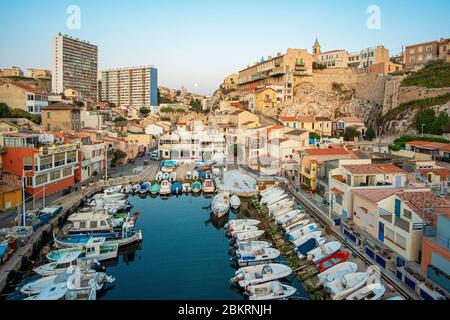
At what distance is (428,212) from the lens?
898 cm

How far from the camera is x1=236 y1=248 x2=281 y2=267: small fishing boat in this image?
1059 centimetres

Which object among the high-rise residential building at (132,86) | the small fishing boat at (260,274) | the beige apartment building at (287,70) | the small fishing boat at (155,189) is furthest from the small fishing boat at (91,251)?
the high-rise residential building at (132,86)

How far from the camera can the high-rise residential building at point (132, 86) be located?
71.2 metres

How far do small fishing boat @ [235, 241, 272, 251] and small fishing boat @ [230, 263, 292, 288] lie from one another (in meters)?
1.40

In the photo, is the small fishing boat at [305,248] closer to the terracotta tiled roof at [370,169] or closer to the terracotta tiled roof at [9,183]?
the terracotta tiled roof at [370,169]

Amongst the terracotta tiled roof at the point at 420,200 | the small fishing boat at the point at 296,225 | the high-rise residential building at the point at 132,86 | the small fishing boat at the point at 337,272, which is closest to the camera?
Result: the small fishing boat at the point at 337,272

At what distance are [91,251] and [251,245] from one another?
464 centimetres

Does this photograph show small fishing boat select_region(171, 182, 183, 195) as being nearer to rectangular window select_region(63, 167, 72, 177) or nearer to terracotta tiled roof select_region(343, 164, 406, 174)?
rectangular window select_region(63, 167, 72, 177)

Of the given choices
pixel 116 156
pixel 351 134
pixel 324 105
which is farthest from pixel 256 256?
pixel 324 105

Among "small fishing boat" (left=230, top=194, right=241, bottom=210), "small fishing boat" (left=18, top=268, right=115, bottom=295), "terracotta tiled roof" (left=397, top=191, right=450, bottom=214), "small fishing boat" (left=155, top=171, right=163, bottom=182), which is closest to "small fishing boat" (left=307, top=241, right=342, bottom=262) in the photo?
"terracotta tiled roof" (left=397, top=191, right=450, bottom=214)

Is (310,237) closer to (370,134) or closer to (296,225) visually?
(296,225)

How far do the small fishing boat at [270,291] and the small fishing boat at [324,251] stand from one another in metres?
1.60

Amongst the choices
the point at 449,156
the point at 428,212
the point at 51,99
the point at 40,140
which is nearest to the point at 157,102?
the point at 51,99
